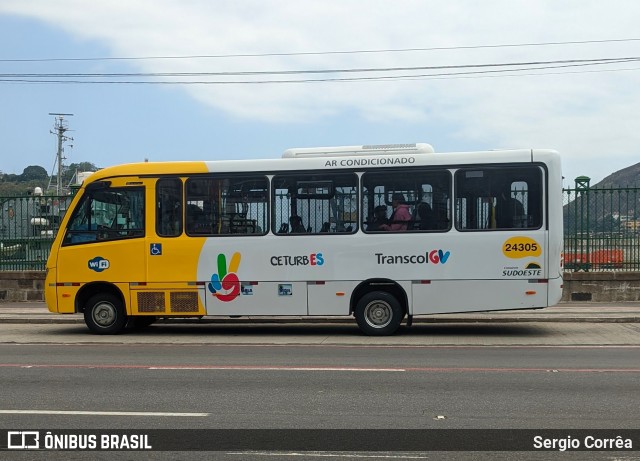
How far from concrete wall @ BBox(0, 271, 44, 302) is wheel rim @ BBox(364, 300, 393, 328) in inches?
435

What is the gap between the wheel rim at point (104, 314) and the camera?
14.2 metres

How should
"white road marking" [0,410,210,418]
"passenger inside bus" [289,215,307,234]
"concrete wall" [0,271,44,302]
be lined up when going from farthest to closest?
"concrete wall" [0,271,44,302]
"passenger inside bus" [289,215,307,234]
"white road marking" [0,410,210,418]

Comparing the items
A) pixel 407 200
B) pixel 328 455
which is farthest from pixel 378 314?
pixel 328 455

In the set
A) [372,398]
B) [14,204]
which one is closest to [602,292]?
[372,398]

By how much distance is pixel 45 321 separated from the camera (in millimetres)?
16391

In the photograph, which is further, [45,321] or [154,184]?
[45,321]

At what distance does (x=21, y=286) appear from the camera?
20.8 metres

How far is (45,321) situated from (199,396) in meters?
9.29

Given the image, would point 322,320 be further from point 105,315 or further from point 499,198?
point 499,198

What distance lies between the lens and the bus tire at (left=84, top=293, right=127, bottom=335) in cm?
1423

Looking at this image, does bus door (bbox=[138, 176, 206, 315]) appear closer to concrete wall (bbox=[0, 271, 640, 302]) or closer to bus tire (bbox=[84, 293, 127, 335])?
bus tire (bbox=[84, 293, 127, 335])

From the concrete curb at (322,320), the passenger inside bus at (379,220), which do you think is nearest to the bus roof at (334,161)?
the passenger inside bus at (379,220)

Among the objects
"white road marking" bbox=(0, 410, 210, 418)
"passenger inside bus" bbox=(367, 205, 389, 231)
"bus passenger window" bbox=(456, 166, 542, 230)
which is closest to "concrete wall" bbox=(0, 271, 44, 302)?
"passenger inside bus" bbox=(367, 205, 389, 231)

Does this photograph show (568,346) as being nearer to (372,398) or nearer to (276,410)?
(372,398)
